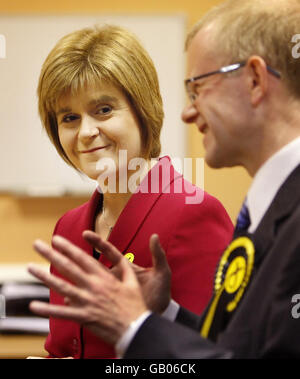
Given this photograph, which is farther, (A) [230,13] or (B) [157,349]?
(A) [230,13]

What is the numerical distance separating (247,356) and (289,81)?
19.5 inches

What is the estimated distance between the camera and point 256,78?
107cm

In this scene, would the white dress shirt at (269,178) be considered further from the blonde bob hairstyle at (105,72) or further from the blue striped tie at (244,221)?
the blonde bob hairstyle at (105,72)

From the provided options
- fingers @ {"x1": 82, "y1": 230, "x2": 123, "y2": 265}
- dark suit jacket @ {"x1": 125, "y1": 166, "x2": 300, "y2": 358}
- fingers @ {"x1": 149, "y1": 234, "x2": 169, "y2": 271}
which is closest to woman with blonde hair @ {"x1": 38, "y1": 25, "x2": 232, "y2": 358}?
fingers @ {"x1": 149, "y1": 234, "x2": 169, "y2": 271}

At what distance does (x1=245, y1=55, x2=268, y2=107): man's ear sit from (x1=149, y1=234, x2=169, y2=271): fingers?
1.07ft

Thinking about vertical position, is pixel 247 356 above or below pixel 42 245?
below

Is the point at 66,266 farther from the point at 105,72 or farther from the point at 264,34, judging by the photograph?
the point at 105,72

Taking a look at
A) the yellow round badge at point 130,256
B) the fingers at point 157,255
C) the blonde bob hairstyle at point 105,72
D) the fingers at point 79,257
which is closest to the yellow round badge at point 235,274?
the fingers at point 157,255

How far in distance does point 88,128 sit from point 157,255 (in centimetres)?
45

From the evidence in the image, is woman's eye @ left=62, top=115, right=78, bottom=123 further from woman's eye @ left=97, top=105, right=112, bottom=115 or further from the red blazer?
the red blazer

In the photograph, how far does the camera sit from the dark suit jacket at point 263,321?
884 millimetres
